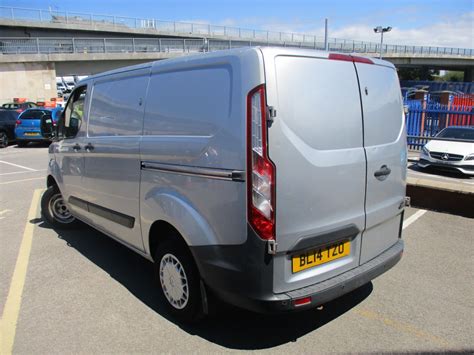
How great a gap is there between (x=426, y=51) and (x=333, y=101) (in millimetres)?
83993

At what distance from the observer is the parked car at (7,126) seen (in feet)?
57.8

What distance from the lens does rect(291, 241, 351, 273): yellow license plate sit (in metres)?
2.74

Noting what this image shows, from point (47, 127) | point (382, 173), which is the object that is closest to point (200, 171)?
Answer: point (382, 173)

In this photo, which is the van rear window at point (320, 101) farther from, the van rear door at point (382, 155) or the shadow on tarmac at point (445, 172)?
the shadow on tarmac at point (445, 172)

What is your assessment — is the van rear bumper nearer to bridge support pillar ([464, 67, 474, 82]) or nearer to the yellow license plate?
the yellow license plate

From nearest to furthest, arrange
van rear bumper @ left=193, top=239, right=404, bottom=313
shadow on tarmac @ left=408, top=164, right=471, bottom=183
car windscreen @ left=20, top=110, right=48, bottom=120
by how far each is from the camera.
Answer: van rear bumper @ left=193, top=239, right=404, bottom=313 < shadow on tarmac @ left=408, top=164, right=471, bottom=183 < car windscreen @ left=20, top=110, right=48, bottom=120

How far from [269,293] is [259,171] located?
2.59 ft

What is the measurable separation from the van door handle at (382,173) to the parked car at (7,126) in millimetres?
18116

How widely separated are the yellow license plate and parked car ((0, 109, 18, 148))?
18110 millimetres

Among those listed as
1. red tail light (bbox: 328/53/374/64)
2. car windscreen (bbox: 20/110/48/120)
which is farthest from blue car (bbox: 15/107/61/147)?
red tail light (bbox: 328/53/374/64)

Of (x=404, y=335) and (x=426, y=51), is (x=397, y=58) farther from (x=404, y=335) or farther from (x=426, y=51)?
(x=404, y=335)

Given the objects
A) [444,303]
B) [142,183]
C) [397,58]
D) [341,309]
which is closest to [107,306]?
[142,183]

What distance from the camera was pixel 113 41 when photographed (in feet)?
117

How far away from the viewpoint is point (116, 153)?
3865mm
